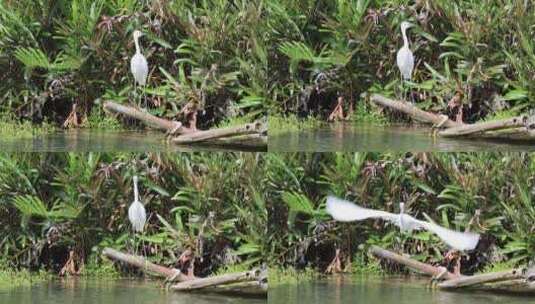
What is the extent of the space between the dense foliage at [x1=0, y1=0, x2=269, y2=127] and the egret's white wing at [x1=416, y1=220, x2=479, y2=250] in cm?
70

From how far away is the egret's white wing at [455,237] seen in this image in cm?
342

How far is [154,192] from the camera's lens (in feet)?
11.5

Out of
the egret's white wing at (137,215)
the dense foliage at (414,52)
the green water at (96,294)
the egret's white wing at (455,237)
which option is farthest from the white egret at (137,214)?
the egret's white wing at (455,237)

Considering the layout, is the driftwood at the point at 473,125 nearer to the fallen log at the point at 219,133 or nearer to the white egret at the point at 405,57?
the white egret at the point at 405,57

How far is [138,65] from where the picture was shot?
3.40 metres

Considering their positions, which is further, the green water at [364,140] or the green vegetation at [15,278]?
the green vegetation at [15,278]

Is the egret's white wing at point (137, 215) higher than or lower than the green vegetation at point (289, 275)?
higher

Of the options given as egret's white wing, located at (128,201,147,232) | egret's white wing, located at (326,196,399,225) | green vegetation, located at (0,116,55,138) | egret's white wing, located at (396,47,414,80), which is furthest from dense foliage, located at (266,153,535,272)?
green vegetation, located at (0,116,55,138)

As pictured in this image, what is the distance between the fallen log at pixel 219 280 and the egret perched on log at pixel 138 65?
2.35 feet

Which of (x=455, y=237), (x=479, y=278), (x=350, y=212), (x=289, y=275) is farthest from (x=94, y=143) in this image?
(x=479, y=278)

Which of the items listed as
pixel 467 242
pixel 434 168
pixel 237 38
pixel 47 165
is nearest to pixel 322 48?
pixel 237 38

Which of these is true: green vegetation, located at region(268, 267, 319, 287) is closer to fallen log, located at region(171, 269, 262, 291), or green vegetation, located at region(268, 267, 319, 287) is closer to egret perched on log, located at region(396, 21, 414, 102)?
fallen log, located at region(171, 269, 262, 291)

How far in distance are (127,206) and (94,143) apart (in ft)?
0.81

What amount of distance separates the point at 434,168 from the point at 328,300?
0.58m
